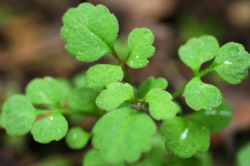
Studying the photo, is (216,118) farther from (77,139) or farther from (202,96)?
(77,139)

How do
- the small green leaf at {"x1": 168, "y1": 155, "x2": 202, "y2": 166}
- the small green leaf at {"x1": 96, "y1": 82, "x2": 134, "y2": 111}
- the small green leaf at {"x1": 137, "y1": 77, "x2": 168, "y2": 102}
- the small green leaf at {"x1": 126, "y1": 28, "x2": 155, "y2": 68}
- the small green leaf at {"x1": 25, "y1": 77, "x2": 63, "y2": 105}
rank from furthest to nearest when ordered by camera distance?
the small green leaf at {"x1": 168, "y1": 155, "x2": 202, "y2": 166} → the small green leaf at {"x1": 25, "y1": 77, "x2": 63, "y2": 105} → the small green leaf at {"x1": 137, "y1": 77, "x2": 168, "y2": 102} → the small green leaf at {"x1": 126, "y1": 28, "x2": 155, "y2": 68} → the small green leaf at {"x1": 96, "y1": 82, "x2": 134, "y2": 111}

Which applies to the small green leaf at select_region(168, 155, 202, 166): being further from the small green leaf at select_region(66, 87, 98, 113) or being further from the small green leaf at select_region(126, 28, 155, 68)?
the small green leaf at select_region(126, 28, 155, 68)

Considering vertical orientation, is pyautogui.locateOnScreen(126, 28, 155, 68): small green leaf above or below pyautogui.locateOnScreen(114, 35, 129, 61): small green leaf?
above

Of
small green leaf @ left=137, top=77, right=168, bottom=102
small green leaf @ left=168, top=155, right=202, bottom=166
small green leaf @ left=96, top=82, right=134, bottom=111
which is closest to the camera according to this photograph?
small green leaf @ left=96, top=82, right=134, bottom=111

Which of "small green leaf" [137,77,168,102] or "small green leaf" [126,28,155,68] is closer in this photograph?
"small green leaf" [126,28,155,68]

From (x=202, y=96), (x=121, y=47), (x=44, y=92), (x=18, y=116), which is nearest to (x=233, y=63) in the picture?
(x=202, y=96)

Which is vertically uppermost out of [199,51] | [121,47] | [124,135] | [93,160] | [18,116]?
[199,51]

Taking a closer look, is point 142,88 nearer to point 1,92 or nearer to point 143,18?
point 1,92

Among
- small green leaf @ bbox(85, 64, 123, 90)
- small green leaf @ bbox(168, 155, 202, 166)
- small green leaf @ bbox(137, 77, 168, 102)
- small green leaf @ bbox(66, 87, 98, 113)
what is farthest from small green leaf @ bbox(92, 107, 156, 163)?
small green leaf @ bbox(168, 155, 202, 166)
